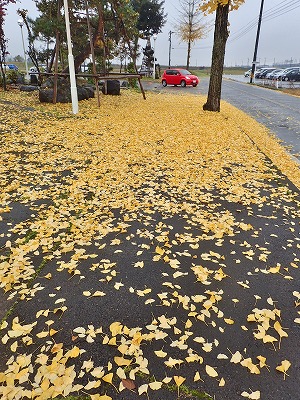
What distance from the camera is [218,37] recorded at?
12.3 metres

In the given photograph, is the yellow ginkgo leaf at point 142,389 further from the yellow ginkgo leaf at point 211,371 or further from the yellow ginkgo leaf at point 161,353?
the yellow ginkgo leaf at point 211,371

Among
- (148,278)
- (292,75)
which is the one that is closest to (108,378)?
(148,278)

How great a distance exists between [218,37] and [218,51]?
1.71 ft

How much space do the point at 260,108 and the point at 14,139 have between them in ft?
44.8

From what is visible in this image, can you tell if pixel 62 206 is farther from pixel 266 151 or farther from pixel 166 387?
pixel 266 151

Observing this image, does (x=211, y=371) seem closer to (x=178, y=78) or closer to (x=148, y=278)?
(x=148, y=278)

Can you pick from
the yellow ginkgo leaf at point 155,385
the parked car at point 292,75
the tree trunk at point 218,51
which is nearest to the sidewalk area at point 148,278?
the yellow ginkgo leaf at point 155,385

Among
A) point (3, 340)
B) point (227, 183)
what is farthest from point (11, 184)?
point (227, 183)

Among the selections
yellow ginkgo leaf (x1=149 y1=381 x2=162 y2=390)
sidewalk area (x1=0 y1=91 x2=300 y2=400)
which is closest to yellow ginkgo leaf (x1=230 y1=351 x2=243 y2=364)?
sidewalk area (x1=0 y1=91 x2=300 y2=400)

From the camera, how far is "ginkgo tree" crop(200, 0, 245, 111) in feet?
37.4

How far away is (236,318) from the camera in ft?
8.61

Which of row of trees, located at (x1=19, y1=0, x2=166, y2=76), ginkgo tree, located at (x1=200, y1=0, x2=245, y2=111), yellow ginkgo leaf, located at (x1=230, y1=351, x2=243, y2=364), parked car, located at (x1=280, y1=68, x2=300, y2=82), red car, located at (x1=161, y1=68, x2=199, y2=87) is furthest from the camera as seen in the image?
parked car, located at (x1=280, y1=68, x2=300, y2=82)

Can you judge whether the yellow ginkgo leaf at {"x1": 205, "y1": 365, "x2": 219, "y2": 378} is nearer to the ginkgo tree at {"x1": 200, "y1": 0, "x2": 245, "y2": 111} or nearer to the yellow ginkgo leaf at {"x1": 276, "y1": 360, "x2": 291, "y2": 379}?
the yellow ginkgo leaf at {"x1": 276, "y1": 360, "x2": 291, "y2": 379}

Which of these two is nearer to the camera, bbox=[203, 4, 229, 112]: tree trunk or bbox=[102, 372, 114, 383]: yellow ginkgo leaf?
bbox=[102, 372, 114, 383]: yellow ginkgo leaf
